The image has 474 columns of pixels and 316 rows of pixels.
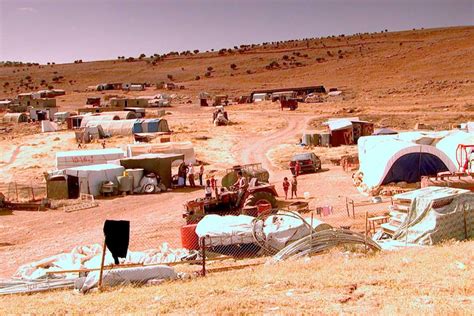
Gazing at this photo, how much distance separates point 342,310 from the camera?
7.43 meters

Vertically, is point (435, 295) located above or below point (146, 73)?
below

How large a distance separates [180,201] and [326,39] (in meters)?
121

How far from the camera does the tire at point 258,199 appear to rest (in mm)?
18559

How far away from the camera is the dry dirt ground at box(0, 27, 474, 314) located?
8.48 m

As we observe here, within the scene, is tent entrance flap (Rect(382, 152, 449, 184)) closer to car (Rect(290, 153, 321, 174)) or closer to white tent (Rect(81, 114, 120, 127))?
car (Rect(290, 153, 321, 174))

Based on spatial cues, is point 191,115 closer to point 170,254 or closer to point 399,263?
point 170,254

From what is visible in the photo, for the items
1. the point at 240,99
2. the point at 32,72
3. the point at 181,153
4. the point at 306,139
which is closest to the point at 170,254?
the point at 181,153

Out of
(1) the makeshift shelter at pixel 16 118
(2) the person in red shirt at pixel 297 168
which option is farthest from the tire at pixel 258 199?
(1) the makeshift shelter at pixel 16 118

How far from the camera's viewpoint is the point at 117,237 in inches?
419

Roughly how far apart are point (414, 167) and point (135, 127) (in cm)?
2799

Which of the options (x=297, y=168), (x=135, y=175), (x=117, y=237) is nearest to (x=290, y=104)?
(x=297, y=168)

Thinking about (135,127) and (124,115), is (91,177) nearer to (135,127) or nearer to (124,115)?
(135,127)

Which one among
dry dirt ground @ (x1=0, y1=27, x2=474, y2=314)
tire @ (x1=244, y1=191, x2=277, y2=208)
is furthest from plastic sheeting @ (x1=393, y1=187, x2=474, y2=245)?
tire @ (x1=244, y1=191, x2=277, y2=208)

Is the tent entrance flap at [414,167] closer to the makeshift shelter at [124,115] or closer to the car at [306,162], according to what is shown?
the car at [306,162]
